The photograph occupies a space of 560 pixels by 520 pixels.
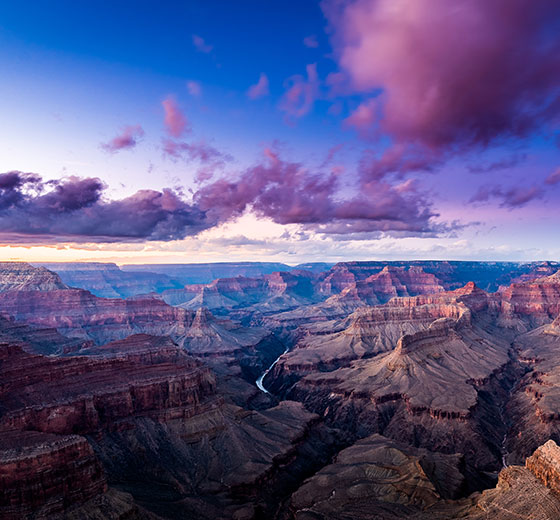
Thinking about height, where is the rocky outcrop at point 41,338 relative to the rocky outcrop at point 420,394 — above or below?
above

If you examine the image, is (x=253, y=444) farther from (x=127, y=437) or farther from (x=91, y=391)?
(x=91, y=391)

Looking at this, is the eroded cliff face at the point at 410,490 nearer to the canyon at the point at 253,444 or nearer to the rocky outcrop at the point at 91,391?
the canyon at the point at 253,444

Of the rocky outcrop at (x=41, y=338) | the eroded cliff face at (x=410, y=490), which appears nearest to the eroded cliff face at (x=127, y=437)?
the eroded cliff face at (x=410, y=490)

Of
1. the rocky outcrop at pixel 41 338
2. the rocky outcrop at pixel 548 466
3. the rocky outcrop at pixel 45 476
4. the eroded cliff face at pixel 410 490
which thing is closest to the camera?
the rocky outcrop at pixel 548 466

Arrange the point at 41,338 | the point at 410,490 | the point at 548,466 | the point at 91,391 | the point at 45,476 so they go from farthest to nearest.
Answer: the point at 41,338
the point at 91,391
the point at 410,490
the point at 45,476
the point at 548,466

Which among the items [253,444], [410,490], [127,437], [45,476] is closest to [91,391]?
[127,437]

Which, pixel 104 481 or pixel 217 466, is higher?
pixel 104 481

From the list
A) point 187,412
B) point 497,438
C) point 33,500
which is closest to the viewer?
point 33,500

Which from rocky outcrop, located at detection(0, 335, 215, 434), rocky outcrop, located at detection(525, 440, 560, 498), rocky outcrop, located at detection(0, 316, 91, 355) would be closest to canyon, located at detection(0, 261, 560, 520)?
rocky outcrop, located at detection(525, 440, 560, 498)

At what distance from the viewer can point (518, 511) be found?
58.5m

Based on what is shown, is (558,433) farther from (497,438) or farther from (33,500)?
(33,500)

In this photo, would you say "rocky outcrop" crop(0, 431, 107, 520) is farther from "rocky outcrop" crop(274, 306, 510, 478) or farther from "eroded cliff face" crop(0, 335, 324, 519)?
"rocky outcrop" crop(274, 306, 510, 478)

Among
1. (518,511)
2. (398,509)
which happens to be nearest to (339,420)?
(398,509)

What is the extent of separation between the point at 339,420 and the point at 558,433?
59262 mm
